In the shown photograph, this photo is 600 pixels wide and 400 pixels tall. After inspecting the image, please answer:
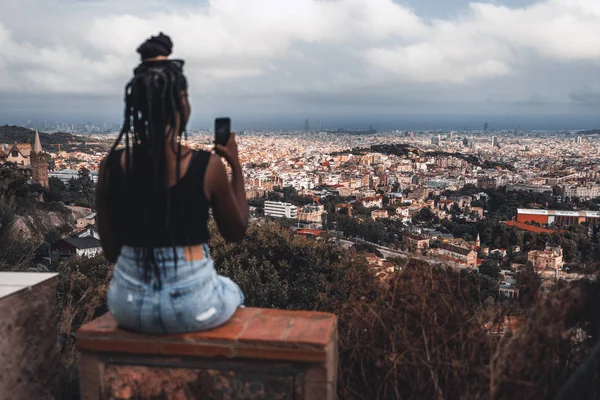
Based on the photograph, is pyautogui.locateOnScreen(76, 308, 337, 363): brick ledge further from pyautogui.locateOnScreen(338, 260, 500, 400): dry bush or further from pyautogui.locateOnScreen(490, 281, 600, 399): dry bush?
pyautogui.locateOnScreen(490, 281, 600, 399): dry bush

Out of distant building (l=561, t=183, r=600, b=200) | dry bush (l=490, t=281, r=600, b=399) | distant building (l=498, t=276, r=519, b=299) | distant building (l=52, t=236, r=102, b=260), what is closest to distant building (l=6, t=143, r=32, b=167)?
distant building (l=52, t=236, r=102, b=260)

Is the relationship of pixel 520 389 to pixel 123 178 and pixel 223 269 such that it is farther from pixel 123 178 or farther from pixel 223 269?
pixel 223 269

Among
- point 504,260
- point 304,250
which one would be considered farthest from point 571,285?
point 504,260

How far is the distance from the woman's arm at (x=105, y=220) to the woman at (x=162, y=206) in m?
0.02

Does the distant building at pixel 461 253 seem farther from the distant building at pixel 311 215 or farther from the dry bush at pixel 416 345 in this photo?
the dry bush at pixel 416 345

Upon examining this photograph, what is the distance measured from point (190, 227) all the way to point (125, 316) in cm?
28

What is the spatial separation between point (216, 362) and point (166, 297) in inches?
8.1

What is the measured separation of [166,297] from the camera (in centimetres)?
140

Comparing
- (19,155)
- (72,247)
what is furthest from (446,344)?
(19,155)

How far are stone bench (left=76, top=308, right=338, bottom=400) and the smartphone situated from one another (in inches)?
19.1

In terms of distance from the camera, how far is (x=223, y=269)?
4445 millimetres

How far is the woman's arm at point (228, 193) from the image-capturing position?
55.3 inches

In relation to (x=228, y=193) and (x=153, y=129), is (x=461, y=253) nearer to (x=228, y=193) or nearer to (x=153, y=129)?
(x=228, y=193)

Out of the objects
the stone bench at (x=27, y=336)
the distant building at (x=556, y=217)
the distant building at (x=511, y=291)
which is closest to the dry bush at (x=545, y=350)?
the distant building at (x=511, y=291)
